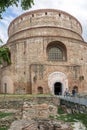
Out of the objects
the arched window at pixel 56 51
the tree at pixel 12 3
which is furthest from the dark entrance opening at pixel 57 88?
the tree at pixel 12 3

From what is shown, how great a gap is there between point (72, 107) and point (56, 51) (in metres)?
13.4

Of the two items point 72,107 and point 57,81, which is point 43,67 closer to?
point 57,81

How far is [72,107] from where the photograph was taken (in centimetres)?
1841

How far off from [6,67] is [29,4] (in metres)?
23.3

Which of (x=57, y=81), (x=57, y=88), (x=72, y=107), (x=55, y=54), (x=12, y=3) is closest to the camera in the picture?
(x=12, y=3)

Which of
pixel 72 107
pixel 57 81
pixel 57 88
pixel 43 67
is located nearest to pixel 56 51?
pixel 43 67

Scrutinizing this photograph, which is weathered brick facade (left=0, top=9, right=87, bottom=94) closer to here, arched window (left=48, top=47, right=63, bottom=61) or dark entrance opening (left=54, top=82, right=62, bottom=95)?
dark entrance opening (left=54, top=82, right=62, bottom=95)

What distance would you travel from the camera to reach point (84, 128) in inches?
472

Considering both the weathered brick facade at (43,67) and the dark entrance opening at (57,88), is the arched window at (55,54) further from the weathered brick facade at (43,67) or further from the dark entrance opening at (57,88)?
the dark entrance opening at (57,88)

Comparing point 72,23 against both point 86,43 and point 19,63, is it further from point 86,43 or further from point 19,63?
point 19,63

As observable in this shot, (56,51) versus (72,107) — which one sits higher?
(56,51)

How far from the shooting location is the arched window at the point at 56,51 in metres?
30.4

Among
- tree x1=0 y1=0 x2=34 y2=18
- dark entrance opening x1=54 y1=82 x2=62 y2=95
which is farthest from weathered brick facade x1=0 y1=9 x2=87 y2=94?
tree x1=0 y1=0 x2=34 y2=18

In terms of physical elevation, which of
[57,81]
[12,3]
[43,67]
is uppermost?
[43,67]
